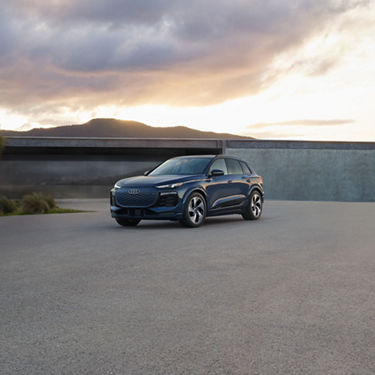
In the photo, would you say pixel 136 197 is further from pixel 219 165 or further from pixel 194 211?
pixel 219 165

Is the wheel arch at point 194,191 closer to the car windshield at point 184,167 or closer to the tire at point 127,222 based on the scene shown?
the car windshield at point 184,167

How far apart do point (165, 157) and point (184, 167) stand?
62.4 feet

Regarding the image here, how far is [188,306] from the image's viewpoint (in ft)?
18.9

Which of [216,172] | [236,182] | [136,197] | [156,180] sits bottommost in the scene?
[136,197]

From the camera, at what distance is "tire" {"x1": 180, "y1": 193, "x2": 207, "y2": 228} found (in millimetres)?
13602

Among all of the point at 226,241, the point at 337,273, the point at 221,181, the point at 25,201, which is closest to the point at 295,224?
the point at 221,181

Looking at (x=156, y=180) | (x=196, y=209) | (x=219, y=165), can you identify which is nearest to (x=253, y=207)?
(x=219, y=165)

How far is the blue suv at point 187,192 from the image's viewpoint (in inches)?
531

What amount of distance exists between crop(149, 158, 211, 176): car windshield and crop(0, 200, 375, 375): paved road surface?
12.3 ft

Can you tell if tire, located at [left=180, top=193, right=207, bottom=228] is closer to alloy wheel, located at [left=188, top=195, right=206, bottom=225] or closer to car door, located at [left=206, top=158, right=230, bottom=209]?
alloy wheel, located at [left=188, top=195, right=206, bottom=225]

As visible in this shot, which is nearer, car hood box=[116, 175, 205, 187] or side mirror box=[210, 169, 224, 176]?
car hood box=[116, 175, 205, 187]

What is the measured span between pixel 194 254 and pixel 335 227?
→ 5906mm

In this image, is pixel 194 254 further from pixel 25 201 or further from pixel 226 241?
pixel 25 201

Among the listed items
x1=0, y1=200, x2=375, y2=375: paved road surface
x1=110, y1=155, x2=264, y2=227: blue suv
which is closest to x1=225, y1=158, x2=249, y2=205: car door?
x1=110, y1=155, x2=264, y2=227: blue suv
